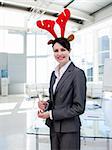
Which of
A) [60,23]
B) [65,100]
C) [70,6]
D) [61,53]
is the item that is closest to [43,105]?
[65,100]

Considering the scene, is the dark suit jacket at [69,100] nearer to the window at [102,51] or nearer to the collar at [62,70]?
the collar at [62,70]

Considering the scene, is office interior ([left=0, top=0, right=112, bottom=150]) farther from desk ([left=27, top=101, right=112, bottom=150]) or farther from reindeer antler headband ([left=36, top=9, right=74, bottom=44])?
reindeer antler headband ([left=36, top=9, right=74, bottom=44])

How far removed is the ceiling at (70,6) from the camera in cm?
711

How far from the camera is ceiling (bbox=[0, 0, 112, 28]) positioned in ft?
23.3

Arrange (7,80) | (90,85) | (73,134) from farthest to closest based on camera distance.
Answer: (7,80) → (90,85) → (73,134)

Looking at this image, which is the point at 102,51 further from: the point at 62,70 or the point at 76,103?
the point at 76,103

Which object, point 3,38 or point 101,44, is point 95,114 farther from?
point 3,38

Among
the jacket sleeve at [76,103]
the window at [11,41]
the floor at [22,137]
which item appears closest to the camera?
the jacket sleeve at [76,103]

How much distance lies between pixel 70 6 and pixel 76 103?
740 centimetres

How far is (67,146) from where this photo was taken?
1.48 metres

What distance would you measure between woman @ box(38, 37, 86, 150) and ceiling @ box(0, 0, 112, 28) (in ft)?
19.5

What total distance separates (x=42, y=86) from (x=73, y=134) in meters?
8.74

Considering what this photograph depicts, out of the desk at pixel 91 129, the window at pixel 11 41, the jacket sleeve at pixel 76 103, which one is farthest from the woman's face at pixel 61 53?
the window at pixel 11 41

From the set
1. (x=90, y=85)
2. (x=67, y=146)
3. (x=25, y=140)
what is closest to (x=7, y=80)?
(x=90, y=85)
